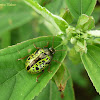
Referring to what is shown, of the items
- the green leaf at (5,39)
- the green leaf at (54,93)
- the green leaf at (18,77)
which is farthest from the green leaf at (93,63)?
the green leaf at (5,39)

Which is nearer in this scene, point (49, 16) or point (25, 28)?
point (49, 16)

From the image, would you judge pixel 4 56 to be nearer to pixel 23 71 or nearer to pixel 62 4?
pixel 23 71

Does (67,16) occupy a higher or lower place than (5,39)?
higher

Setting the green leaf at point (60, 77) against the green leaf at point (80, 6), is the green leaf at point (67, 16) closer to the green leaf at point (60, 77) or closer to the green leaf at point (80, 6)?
the green leaf at point (80, 6)

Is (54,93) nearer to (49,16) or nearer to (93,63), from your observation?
(93,63)

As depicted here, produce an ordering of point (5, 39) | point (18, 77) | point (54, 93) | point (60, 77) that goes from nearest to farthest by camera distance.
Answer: point (18, 77), point (60, 77), point (54, 93), point (5, 39)

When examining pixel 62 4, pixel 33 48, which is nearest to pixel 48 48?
pixel 33 48

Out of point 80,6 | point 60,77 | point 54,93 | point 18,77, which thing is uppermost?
point 80,6

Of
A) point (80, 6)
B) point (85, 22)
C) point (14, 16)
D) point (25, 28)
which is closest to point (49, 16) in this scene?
point (85, 22)
